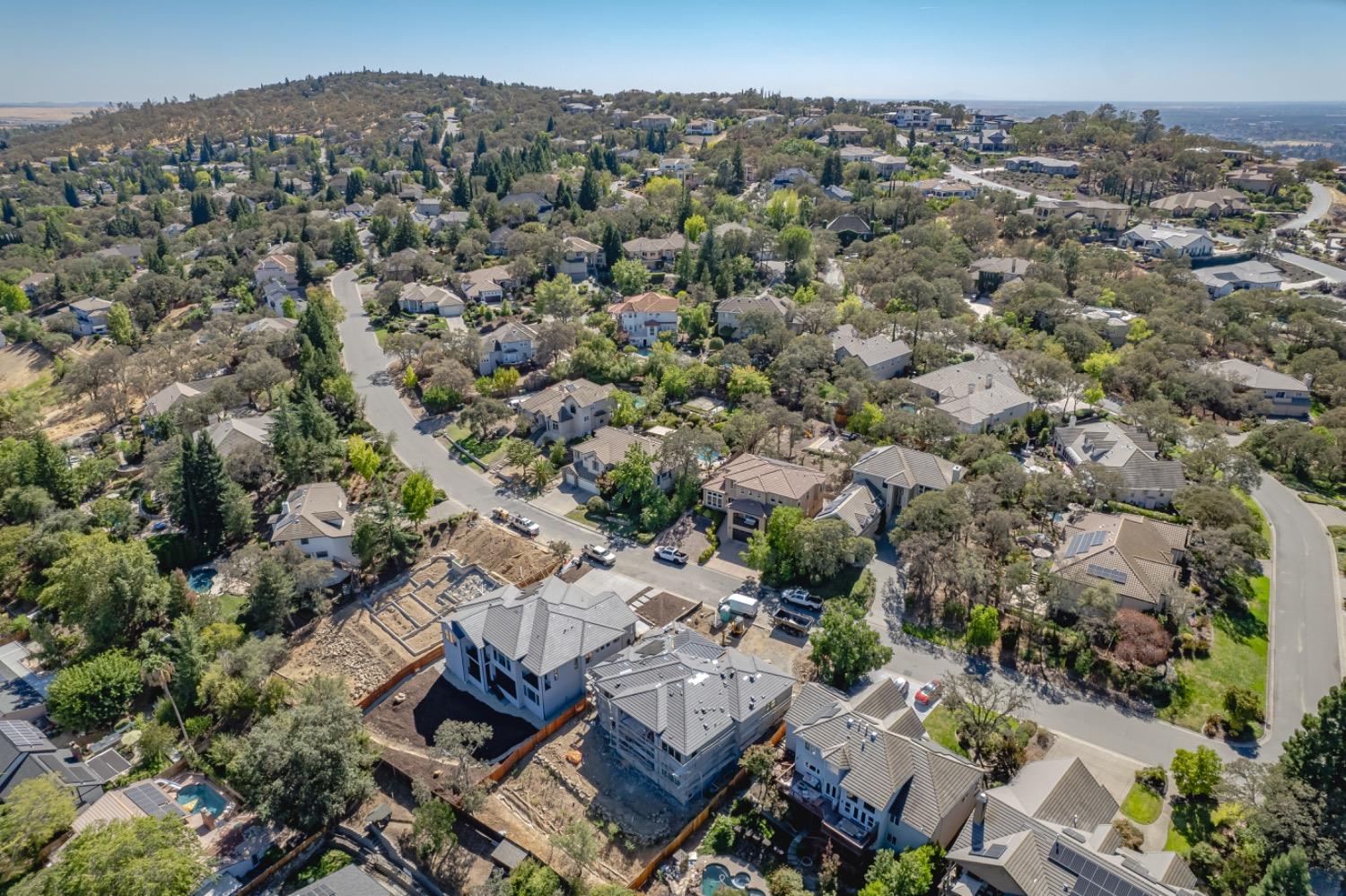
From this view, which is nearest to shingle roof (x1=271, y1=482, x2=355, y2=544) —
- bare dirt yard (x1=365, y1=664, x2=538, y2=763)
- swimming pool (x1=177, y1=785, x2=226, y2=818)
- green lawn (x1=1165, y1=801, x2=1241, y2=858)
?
bare dirt yard (x1=365, y1=664, x2=538, y2=763)

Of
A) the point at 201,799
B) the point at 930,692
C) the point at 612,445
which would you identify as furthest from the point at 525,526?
the point at 930,692

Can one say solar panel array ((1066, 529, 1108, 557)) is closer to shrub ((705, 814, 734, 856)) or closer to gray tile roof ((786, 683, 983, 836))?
gray tile roof ((786, 683, 983, 836))

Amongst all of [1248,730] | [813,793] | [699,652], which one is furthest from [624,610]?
[1248,730]

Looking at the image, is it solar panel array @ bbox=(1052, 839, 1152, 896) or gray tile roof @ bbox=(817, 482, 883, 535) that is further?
gray tile roof @ bbox=(817, 482, 883, 535)

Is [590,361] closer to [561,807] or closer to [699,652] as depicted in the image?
[699,652]

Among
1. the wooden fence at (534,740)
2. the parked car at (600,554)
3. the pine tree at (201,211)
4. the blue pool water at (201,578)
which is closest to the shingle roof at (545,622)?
the wooden fence at (534,740)

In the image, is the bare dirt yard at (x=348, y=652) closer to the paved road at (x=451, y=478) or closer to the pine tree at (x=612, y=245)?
the paved road at (x=451, y=478)

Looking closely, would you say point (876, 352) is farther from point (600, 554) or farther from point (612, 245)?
point (612, 245)
